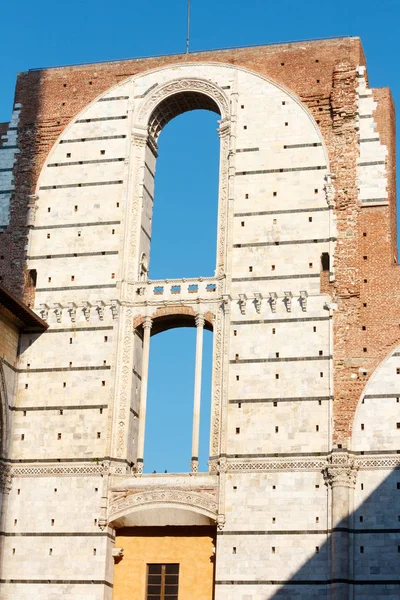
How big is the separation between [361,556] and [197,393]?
453 centimetres

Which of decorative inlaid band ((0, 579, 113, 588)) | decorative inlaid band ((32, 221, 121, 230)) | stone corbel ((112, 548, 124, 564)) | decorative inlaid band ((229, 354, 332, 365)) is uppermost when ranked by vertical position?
decorative inlaid band ((32, 221, 121, 230))

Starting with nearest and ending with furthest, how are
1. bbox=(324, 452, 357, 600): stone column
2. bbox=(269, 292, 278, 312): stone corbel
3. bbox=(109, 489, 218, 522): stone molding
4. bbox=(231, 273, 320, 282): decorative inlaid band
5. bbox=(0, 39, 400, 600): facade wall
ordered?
bbox=(324, 452, 357, 600): stone column < bbox=(0, 39, 400, 600): facade wall < bbox=(109, 489, 218, 522): stone molding < bbox=(269, 292, 278, 312): stone corbel < bbox=(231, 273, 320, 282): decorative inlaid band

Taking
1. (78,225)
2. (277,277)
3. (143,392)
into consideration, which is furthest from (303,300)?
(78,225)

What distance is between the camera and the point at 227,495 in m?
22.1

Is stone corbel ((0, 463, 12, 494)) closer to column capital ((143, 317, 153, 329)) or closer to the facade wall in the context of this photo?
the facade wall

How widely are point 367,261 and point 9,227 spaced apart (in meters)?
7.99

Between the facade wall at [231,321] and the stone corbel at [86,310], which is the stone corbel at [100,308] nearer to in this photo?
the facade wall at [231,321]

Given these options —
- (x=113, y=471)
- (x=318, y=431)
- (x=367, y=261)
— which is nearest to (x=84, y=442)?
(x=113, y=471)

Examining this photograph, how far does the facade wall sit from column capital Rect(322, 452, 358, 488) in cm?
4

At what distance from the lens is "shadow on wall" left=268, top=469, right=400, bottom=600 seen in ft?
68.6

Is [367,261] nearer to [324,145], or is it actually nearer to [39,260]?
[324,145]

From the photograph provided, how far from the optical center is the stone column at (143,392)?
23094 millimetres

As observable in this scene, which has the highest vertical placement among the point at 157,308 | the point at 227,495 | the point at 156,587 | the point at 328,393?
the point at 157,308

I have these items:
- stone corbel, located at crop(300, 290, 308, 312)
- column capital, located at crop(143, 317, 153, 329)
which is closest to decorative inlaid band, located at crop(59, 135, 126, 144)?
column capital, located at crop(143, 317, 153, 329)
